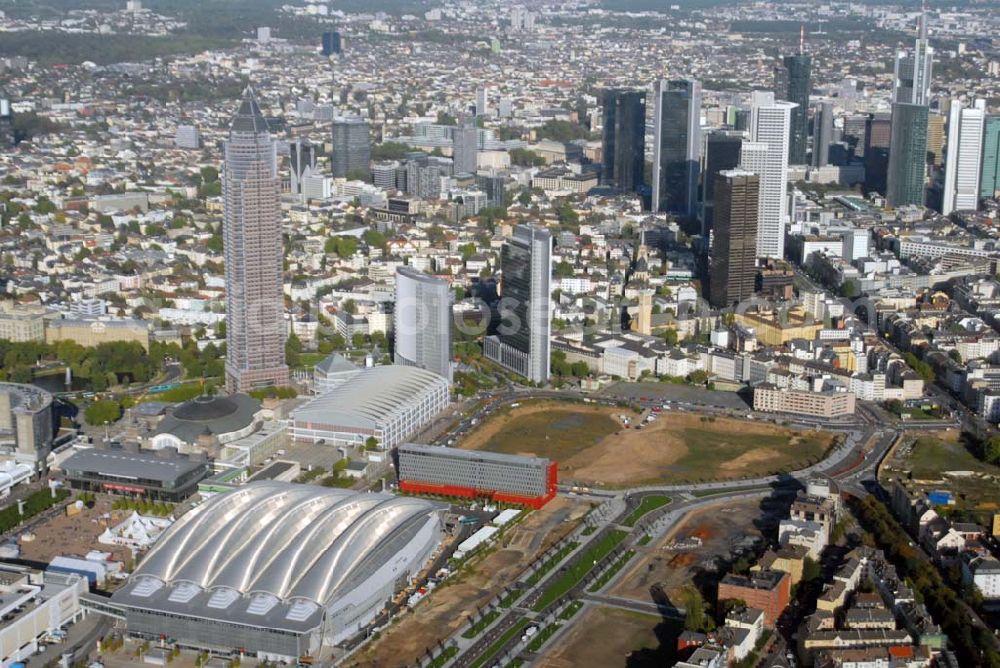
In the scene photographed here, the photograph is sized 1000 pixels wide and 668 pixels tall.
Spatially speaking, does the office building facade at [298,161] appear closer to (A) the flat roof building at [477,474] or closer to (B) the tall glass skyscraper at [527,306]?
(B) the tall glass skyscraper at [527,306]

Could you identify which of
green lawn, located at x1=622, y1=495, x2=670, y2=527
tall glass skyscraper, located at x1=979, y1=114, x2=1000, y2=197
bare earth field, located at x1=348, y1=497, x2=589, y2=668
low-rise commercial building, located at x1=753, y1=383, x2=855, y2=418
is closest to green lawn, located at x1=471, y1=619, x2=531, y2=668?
bare earth field, located at x1=348, y1=497, x2=589, y2=668

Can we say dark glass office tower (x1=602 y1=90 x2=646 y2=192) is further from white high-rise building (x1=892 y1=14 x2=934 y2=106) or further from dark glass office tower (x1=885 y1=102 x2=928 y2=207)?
white high-rise building (x1=892 y1=14 x2=934 y2=106)

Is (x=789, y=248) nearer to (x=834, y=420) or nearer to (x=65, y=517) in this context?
A: (x=834, y=420)

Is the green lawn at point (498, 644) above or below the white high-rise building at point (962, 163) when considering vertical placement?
below

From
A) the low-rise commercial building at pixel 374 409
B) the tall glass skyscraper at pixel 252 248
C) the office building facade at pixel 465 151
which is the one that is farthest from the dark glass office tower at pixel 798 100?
the tall glass skyscraper at pixel 252 248

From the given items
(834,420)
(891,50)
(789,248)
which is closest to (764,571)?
(834,420)

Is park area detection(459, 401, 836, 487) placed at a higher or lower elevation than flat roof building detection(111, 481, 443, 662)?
lower
